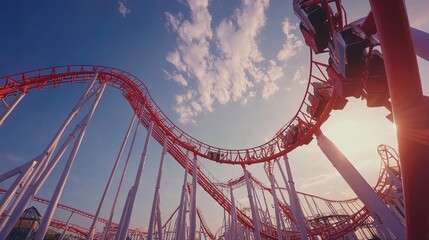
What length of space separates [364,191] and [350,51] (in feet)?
14.7

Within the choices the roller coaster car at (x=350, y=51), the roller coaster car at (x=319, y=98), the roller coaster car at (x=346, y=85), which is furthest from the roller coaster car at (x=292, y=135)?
the roller coaster car at (x=350, y=51)

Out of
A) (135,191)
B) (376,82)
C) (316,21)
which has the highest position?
(316,21)

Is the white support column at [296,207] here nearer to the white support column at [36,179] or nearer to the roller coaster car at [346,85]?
the roller coaster car at [346,85]

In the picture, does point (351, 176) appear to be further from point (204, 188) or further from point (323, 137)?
point (204, 188)

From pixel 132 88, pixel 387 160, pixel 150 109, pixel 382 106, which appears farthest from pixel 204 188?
pixel 387 160

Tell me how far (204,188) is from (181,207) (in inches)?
155

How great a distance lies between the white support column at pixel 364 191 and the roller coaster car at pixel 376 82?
9.92 ft

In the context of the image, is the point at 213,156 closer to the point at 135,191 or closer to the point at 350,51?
the point at 135,191

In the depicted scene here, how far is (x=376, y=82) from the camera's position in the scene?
3555 millimetres

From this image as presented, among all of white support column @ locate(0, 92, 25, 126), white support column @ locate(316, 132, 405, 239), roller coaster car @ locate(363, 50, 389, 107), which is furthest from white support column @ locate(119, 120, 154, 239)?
roller coaster car @ locate(363, 50, 389, 107)

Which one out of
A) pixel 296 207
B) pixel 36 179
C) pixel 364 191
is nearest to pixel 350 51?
pixel 364 191

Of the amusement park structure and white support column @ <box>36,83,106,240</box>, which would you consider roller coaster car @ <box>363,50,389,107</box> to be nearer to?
the amusement park structure

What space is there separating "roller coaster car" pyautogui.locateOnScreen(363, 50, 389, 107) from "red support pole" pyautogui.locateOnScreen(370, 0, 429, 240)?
330 cm

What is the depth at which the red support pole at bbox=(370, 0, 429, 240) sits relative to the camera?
0.87 meters
